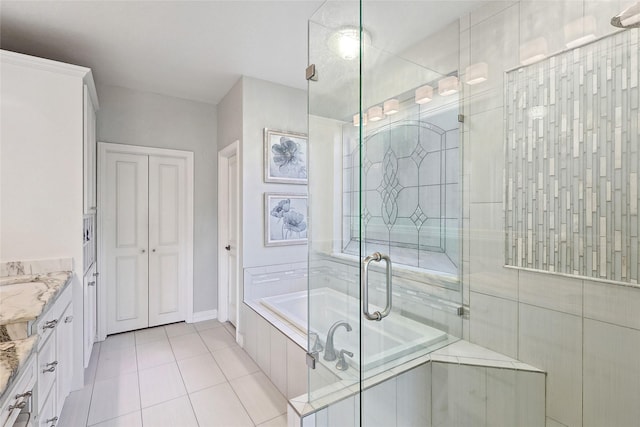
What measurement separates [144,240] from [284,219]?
5.35ft

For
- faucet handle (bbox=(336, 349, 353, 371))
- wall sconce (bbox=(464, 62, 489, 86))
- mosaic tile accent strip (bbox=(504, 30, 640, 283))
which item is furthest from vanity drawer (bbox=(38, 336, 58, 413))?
wall sconce (bbox=(464, 62, 489, 86))

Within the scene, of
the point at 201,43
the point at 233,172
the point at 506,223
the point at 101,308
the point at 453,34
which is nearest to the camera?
the point at 506,223

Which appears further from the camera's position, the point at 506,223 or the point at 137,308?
the point at 137,308

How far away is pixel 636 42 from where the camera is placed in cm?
118

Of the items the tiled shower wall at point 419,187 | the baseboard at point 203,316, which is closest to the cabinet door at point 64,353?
the baseboard at point 203,316

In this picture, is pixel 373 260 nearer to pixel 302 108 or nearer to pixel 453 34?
pixel 453 34

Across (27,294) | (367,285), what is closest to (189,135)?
(27,294)

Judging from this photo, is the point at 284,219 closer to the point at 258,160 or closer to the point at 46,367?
the point at 258,160

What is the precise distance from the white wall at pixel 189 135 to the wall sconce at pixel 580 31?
3.41 metres

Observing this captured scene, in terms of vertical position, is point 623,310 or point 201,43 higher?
point 201,43

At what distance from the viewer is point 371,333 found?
1.51 metres

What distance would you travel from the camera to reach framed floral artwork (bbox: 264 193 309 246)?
305 cm

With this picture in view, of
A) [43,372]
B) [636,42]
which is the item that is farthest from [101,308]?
[636,42]

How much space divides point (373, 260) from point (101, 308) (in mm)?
3050
